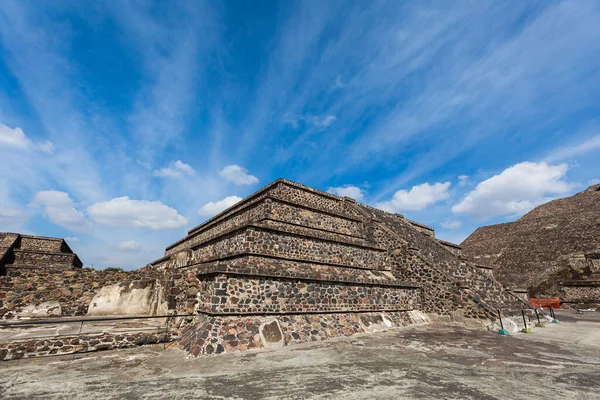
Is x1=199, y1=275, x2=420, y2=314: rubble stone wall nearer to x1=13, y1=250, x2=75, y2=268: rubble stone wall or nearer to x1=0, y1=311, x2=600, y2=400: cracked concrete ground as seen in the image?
x1=0, y1=311, x2=600, y2=400: cracked concrete ground

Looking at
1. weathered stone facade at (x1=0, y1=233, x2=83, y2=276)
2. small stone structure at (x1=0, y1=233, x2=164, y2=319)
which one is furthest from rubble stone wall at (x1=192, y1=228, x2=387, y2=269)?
weathered stone facade at (x1=0, y1=233, x2=83, y2=276)

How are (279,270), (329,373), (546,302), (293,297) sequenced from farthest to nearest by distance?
(546,302) → (293,297) → (279,270) → (329,373)

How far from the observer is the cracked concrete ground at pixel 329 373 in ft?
13.5

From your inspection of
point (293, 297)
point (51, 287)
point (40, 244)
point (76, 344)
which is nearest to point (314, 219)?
point (293, 297)

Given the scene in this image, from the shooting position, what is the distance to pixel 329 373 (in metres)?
5.11

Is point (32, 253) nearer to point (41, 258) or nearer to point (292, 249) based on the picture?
point (41, 258)

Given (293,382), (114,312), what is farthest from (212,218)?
(293,382)

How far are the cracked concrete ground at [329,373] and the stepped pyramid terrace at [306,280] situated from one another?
102 cm

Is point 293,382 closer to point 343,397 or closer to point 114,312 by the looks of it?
point 343,397

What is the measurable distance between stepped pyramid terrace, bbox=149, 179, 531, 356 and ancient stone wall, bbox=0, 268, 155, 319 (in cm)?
354

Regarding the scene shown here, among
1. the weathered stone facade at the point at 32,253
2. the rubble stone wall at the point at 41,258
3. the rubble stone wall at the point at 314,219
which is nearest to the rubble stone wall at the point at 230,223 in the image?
the rubble stone wall at the point at 314,219

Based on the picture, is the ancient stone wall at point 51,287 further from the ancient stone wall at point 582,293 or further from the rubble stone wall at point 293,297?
the ancient stone wall at point 582,293

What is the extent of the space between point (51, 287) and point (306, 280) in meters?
9.72

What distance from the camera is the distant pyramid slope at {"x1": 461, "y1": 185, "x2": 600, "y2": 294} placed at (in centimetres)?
2346
